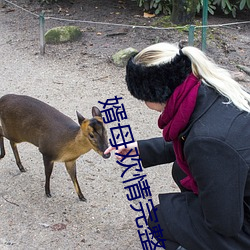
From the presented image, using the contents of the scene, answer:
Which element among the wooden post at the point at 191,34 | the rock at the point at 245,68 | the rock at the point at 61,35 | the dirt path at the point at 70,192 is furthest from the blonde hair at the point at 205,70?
the rock at the point at 61,35

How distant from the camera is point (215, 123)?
203 centimetres

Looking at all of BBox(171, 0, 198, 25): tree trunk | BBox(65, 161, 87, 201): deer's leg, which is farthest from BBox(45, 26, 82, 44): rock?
BBox(65, 161, 87, 201): deer's leg

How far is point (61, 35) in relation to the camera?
6.88 meters

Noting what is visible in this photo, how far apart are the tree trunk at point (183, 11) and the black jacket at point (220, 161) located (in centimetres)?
521

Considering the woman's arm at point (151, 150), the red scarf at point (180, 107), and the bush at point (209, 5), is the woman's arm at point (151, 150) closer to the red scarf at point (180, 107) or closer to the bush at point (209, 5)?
the red scarf at point (180, 107)

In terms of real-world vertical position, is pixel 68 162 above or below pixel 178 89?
below

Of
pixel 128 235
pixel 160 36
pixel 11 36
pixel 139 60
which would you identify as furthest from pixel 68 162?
pixel 11 36

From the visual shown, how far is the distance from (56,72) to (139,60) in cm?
402

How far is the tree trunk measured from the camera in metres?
7.07

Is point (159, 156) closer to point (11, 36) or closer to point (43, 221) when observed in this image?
point (43, 221)

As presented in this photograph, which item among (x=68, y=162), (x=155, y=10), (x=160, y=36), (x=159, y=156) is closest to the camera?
(x=159, y=156)

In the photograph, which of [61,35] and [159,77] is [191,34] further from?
[159,77]

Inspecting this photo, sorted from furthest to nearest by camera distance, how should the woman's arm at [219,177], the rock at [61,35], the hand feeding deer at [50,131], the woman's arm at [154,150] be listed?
the rock at [61,35]
the hand feeding deer at [50,131]
the woman's arm at [154,150]
the woman's arm at [219,177]

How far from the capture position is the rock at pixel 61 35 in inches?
270
